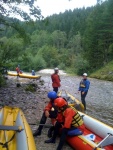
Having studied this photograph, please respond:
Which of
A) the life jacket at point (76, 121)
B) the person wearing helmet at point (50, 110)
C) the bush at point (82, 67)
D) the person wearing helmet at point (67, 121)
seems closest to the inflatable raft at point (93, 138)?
the person wearing helmet at point (67, 121)

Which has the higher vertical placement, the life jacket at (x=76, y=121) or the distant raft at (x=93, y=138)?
the life jacket at (x=76, y=121)

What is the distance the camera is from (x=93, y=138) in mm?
7324

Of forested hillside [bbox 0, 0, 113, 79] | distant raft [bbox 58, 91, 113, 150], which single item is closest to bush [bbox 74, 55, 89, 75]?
forested hillside [bbox 0, 0, 113, 79]

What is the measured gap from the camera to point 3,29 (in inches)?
468

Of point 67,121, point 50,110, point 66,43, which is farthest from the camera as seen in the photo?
point 66,43

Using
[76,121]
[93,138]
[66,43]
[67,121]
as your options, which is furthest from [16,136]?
[66,43]

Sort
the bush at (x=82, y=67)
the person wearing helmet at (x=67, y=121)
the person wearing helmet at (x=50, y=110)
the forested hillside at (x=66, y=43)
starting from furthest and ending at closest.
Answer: the bush at (x=82, y=67) → the forested hillside at (x=66, y=43) → the person wearing helmet at (x=50, y=110) → the person wearing helmet at (x=67, y=121)

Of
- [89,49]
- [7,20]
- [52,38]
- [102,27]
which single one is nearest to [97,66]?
[89,49]

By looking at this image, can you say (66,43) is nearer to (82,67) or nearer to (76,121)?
(82,67)

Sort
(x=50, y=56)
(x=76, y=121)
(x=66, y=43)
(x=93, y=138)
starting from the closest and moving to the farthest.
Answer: (x=76, y=121)
(x=93, y=138)
(x=50, y=56)
(x=66, y=43)

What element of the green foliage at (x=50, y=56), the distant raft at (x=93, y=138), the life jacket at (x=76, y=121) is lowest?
the distant raft at (x=93, y=138)

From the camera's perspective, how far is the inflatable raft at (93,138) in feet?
20.9

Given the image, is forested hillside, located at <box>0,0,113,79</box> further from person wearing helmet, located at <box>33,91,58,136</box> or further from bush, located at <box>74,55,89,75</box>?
person wearing helmet, located at <box>33,91,58,136</box>

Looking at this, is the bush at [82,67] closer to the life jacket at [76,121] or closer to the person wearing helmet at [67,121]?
the person wearing helmet at [67,121]
